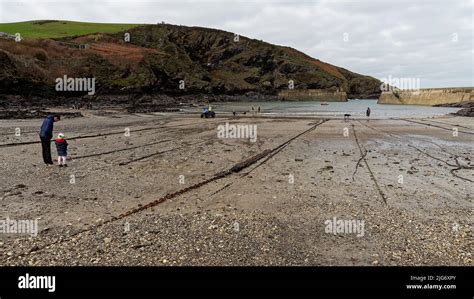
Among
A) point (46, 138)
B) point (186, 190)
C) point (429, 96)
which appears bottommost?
point (186, 190)

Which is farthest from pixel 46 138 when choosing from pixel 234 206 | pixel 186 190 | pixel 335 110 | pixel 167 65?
pixel 167 65

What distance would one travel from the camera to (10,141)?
19.9m

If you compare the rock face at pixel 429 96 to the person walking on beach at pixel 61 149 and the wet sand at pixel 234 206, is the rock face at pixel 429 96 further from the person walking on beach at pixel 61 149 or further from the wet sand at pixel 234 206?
the person walking on beach at pixel 61 149

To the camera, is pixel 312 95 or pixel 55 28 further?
pixel 312 95

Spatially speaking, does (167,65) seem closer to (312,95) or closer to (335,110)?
(335,110)

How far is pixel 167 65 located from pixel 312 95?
224 ft

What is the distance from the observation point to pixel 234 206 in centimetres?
941

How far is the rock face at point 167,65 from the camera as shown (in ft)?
211

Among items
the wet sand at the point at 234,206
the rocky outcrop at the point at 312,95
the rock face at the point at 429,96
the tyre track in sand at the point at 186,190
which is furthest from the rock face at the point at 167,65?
the tyre track in sand at the point at 186,190

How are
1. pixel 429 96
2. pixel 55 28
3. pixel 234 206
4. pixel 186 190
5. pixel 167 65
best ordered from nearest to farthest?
pixel 234 206
pixel 186 190
pixel 167 65
pixel 429 96
pixel 55 28
